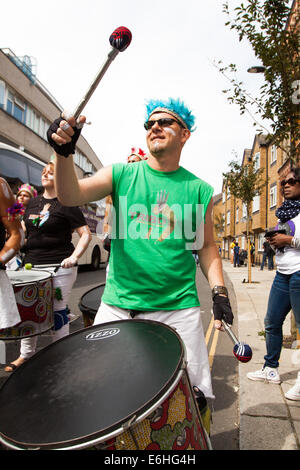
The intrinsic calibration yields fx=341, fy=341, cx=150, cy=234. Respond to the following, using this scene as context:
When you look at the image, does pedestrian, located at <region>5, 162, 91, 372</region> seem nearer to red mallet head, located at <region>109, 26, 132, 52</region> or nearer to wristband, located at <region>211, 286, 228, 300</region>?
wristband, located at <region>211, 286, 228, 300</region>

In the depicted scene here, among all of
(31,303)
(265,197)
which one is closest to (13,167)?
(31,303)

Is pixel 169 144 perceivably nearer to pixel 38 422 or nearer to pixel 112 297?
pixel 112 297

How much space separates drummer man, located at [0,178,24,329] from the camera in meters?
2.48

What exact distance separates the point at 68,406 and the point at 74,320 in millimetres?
4901

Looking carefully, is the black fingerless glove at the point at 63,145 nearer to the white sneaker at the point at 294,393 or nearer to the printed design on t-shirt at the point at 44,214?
the printed design on t-shirt at the point at 44,214

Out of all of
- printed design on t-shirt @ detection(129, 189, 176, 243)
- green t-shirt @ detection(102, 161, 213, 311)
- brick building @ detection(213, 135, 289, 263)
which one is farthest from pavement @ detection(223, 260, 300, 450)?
brick building @ detection(213, 135, 289, 263)

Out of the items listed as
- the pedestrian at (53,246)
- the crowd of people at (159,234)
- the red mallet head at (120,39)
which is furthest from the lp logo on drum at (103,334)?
the pedestrian at (53,246)

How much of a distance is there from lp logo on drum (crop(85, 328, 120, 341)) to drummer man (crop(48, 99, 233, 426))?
0.96 ft

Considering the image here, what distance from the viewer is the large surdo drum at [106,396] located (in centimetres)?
96

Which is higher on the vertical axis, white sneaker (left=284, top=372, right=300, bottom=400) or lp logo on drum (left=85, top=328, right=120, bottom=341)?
lp logo on drum (left=85, top=328, right=120, bottom=341)

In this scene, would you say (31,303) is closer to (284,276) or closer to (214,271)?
(214,271)

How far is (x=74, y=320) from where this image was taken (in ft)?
18.8

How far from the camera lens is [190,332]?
5.66 feet
